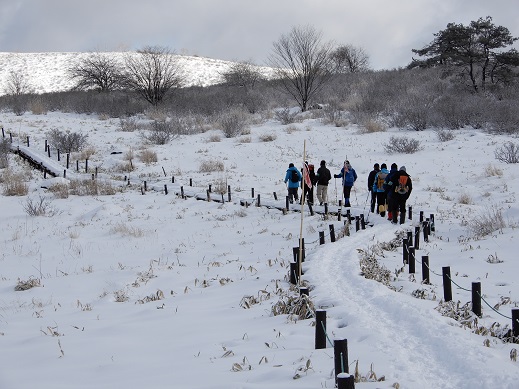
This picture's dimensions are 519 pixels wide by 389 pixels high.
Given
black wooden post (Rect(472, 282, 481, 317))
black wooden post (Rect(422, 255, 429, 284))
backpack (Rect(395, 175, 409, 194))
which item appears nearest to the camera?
black wooden post (Rect(472, 282, 481, 317))

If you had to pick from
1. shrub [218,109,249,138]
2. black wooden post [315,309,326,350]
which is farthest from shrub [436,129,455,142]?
black wooden post [315,309,326,350]

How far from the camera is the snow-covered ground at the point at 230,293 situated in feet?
15.6

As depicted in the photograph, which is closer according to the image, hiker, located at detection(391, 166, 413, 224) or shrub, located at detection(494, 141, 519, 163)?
hiker, located at detection(391, 166, 413, 224)

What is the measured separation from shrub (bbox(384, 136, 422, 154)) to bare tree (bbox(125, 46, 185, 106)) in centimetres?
2455

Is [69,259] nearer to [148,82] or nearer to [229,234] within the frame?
[229,234]

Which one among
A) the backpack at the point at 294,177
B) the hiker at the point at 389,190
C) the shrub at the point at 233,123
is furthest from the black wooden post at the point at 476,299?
the shrub at the point at 233,123

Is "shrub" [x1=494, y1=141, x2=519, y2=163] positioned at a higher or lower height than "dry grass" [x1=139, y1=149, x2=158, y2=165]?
lower

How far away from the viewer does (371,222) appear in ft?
47.6

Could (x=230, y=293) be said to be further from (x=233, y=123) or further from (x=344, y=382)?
(x=233, y=123)

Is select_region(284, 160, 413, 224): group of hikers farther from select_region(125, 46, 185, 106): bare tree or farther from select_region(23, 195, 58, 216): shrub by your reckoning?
select_region(125, 46, 185, 106): bare tree

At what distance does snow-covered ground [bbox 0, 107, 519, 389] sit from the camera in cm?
475

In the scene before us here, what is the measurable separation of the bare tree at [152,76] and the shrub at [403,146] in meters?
24.6

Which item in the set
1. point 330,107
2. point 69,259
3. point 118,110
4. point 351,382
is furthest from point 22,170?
point 351,382

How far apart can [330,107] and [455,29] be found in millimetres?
11345
